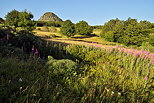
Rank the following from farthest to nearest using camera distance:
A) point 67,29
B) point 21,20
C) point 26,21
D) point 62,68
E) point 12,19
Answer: point 67,29
point 12,19
point 21,20
point 26,21
point 62,68

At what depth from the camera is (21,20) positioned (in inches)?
1030

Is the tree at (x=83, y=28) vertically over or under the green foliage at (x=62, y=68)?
over

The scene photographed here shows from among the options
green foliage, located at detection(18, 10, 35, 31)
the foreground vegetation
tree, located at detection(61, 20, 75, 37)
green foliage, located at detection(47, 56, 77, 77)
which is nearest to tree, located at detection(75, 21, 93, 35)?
tree, located at detection(61, 20, 75, 37)

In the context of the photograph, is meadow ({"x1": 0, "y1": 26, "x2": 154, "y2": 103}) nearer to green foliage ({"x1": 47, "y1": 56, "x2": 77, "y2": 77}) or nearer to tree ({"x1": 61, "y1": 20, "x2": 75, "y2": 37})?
green foliage ({"x1": 47, "y1": 56, "x2": 77, "y2": 77})

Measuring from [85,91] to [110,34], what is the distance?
4166 cm

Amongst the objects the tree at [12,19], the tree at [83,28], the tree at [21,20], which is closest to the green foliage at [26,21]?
the tree at [21,20]

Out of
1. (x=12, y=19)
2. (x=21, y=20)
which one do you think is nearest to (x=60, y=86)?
(x=21, y=20)

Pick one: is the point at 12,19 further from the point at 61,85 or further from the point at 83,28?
the point at 83,28

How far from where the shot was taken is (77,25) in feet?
182

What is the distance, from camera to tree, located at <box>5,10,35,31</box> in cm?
2550

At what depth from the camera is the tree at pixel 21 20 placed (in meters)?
25.5

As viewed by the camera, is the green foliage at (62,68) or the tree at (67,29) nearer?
the green foliage at (62,68)

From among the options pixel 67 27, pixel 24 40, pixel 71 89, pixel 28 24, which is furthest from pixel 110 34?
pixel 71 89

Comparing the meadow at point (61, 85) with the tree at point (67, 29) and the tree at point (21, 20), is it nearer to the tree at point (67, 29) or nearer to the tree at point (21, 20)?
the tree at point (21, 20)
